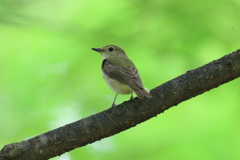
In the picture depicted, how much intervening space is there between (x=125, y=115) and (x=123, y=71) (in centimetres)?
128

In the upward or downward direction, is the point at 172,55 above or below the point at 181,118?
above

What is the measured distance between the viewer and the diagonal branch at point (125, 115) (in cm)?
318

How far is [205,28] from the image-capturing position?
3721 mm

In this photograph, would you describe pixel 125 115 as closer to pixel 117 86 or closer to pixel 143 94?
pixel 143 94

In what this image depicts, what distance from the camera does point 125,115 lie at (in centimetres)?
331

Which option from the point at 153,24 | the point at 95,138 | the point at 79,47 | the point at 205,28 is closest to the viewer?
the point at 95,138

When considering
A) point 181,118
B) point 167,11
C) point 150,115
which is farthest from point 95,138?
point 167,11

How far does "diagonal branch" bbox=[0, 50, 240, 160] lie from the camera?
10.4ft

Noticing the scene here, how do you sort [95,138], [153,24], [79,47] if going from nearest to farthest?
1. [95,138]
2. [153,24]
3. [79,47]

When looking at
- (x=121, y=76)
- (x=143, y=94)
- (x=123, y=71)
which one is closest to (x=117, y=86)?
(x=121, y=76)

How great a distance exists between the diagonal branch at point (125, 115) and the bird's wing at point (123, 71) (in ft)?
1.64

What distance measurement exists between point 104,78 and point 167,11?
1.32 metres

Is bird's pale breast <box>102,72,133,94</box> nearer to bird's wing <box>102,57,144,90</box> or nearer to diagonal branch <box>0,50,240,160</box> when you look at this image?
bird's wing <box>102,57,144,90</box>

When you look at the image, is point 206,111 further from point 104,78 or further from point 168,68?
point 104,78
